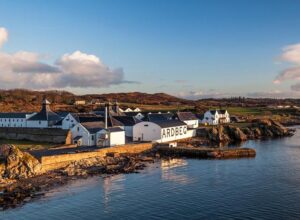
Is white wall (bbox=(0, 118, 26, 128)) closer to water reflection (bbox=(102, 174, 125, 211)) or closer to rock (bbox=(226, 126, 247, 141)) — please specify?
water reflection (bbox=(102, 174, 125, 211))

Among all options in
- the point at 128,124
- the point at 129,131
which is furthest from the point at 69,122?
the point at 129,131

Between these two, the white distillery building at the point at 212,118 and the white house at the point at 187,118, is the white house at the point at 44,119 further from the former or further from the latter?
the white distillery building at the point at 212,118

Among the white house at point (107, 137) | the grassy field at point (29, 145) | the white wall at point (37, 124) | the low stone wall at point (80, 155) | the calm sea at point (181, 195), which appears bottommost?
the calm sea at point (181, 195)

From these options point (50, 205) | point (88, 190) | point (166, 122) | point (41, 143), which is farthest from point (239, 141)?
point (50, 205)

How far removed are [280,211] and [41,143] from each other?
38.8m

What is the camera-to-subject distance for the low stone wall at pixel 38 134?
5610cm

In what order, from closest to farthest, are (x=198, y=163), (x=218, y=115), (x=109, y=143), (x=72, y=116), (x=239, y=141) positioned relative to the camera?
(x=198, y=163) → (x=109, y=143) → (x=72, y=116) → (x=239, y=141) → (x=218, y=115)

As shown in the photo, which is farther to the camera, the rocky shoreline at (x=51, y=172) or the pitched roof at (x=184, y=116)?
the pitched roof at (x=184, y=116)

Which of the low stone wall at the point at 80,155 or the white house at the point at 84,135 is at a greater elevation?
the white house at the point at 84,135

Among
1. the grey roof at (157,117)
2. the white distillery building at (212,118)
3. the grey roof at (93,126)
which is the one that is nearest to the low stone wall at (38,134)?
the grey roof at (93,126)

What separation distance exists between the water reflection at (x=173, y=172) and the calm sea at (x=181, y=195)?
0.10m

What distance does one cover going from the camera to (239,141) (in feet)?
242

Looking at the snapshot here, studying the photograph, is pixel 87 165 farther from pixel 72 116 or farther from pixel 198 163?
pixel 72 116

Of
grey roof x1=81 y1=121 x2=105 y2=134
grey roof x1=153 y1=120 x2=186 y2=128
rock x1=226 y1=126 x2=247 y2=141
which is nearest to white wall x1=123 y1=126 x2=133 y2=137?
grey roof x1=153 y1=120 x2=186 y2=128
